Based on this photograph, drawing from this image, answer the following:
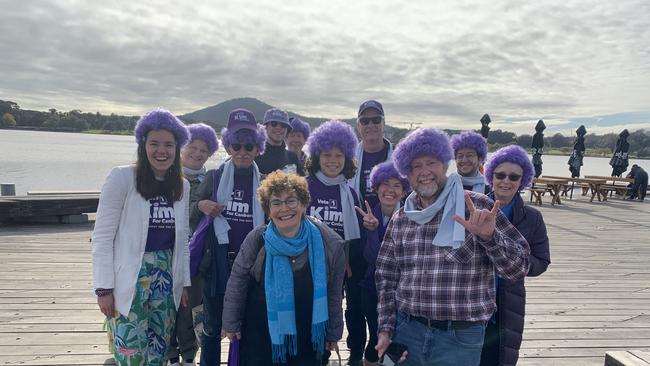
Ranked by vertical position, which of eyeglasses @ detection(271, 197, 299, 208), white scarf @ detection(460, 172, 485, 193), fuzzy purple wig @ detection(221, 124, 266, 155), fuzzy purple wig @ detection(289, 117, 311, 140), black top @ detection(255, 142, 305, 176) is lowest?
eyeglasses @ detection(271, 197, 299, 208)

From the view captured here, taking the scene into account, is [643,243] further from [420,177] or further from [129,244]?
[129,244]

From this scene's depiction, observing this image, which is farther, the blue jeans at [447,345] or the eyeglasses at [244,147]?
the eyeglasses at [244,147]

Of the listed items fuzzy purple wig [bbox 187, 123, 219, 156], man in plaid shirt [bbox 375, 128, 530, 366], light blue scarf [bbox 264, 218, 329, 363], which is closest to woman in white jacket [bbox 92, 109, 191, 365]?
light blue scarf [bbox 264, 218, 329, 363]

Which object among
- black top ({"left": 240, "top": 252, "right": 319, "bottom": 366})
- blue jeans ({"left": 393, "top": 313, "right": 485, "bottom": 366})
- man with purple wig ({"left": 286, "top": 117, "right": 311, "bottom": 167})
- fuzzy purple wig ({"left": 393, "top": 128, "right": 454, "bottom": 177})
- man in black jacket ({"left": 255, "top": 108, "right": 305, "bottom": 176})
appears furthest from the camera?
man with purple wig ({"left": 286, "top": 117, "right": 311, "bottom": 167})

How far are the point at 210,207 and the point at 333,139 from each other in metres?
1.01

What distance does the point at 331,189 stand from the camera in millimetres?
2893

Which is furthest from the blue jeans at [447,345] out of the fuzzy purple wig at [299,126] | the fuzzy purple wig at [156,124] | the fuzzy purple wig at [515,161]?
the fuzzy purple wig at [299,126]

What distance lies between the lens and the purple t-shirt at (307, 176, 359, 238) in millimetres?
2848

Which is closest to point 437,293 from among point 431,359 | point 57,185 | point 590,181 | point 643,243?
point 431,359

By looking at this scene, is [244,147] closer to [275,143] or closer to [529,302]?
[275,143]

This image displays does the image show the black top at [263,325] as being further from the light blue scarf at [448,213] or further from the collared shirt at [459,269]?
the light blue scarf at [448,213]

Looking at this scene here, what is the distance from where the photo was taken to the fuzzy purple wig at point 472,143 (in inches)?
123

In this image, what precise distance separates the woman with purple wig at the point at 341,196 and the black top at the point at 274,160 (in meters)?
0.70

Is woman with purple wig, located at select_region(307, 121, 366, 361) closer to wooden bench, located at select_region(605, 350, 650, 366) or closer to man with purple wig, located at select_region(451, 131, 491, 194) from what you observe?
man with purple wig, located at select_region(451, 131, 491, 194)
